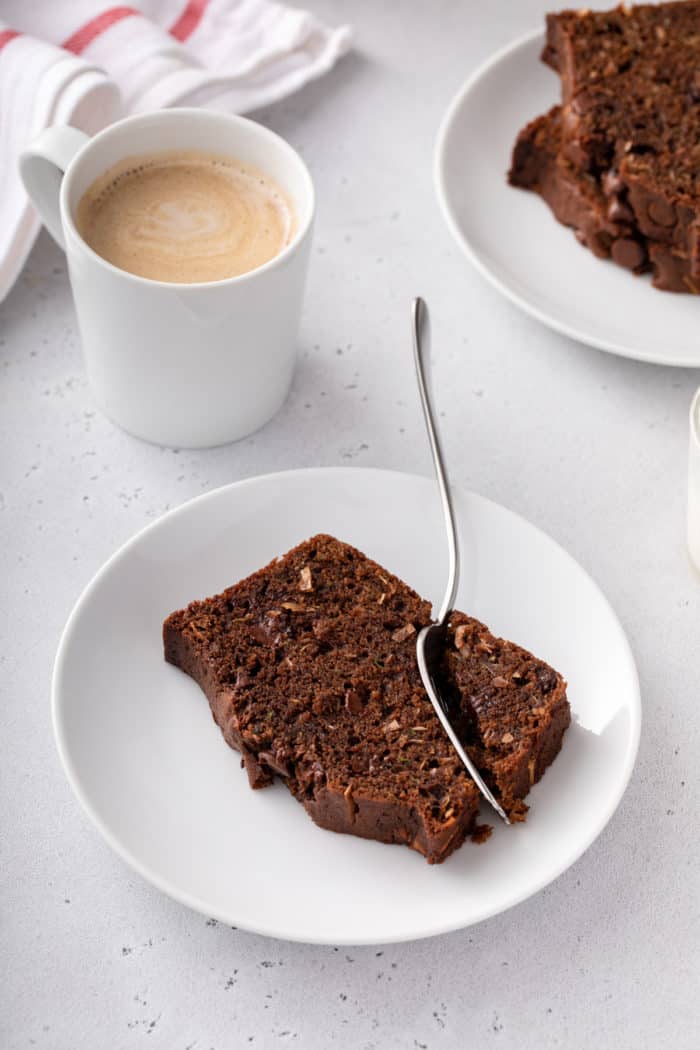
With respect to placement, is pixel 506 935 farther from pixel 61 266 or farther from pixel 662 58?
pixel 662 58

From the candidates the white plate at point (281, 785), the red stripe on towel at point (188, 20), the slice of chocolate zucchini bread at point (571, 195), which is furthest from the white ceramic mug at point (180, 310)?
the red stripe on towel at point (188, 20)

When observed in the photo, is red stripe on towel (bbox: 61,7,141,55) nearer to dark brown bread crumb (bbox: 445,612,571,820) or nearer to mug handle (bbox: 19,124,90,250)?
mug handle (bbox: 19,124,90,250)

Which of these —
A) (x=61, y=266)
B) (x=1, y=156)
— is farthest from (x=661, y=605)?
(x=1, y=156)

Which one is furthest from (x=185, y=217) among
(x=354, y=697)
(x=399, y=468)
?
(x=354, y=697)

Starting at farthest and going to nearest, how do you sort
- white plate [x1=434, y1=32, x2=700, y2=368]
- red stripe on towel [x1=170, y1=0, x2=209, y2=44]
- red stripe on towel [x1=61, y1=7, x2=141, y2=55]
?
red stripe on towel [x1=170, y1=0, x2=209, y2=44], red stripe on towel [x1=61, y1=7, x2=141, y2=55], white plate [x1=434, y1=32, x2=700, y2=368]

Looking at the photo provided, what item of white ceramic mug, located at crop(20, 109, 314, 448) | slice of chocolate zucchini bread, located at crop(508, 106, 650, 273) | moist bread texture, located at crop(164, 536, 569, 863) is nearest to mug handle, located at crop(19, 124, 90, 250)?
white ceramic mug, located at crop(20, 109, 314, 448)

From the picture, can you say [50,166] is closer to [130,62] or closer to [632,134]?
[130,62]
